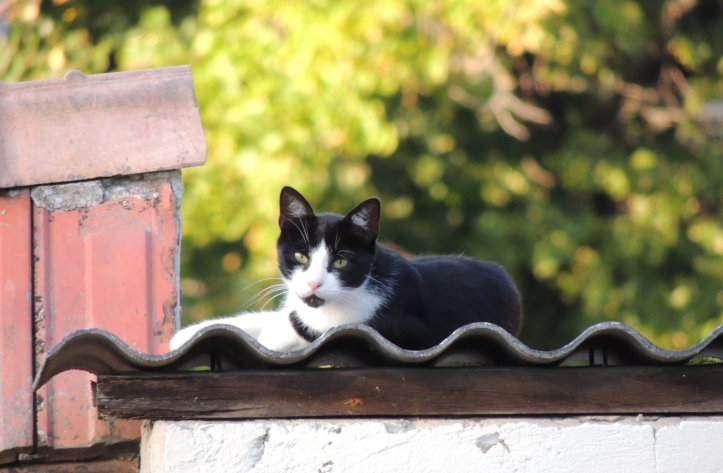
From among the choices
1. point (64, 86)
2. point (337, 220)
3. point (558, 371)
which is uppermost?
point (64, 86)

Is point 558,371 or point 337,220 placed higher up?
point 337,220

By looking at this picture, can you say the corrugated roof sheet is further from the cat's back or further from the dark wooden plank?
the cat's back

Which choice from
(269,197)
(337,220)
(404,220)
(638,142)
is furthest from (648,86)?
(337,220)

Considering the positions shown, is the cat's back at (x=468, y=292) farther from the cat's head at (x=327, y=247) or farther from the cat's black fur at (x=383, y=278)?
the cat's head at (x=327, y=247)

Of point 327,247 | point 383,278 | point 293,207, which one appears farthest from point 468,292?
point 293,207

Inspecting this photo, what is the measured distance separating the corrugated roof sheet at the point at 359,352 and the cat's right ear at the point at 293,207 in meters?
0.59

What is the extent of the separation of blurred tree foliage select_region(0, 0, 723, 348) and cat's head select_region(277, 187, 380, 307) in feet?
11.9

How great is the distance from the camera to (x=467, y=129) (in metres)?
8.45

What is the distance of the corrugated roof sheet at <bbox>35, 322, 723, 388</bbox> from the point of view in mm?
2096

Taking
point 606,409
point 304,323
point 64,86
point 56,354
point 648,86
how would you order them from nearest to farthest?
point 56,354, point 606,409, point 304,323, point 64,86, point 648,86

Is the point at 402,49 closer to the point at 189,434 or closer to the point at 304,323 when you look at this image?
the point at 304,323

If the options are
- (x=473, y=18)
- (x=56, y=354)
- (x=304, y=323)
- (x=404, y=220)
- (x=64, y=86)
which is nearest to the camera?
(x=56, y=354)

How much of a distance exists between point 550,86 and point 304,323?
21.4ft

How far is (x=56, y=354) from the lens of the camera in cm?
204
